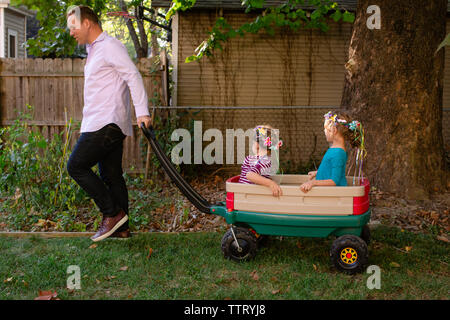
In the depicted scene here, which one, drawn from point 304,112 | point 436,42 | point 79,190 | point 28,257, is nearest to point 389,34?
point 436,42

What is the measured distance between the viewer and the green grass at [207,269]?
10.0 feet

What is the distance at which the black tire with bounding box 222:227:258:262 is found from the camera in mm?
3613

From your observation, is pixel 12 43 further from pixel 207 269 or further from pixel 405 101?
pixel 207 269

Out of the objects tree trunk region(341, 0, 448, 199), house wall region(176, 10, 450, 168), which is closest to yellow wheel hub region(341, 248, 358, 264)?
tree trunk region(341, 0, 448, 199)

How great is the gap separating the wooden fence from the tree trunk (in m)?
3.58

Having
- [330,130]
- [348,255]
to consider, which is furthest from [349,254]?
[330,130]

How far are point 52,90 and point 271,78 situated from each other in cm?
421

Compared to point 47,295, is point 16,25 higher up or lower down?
higher up

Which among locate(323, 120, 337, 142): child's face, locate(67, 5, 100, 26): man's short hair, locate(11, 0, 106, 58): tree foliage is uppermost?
locate(11, 0, 106, 58): tree foliage

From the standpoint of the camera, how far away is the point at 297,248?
404cm

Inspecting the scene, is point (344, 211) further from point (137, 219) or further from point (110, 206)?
point (137, 219)

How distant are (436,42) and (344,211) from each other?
3357 mm

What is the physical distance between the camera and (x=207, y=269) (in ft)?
11.4

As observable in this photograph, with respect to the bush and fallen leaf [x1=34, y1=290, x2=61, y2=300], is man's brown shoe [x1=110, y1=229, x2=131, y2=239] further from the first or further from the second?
fallen leaf [x1=34, y1=290, x2=61, y2=300]
